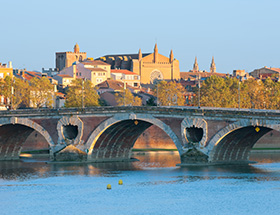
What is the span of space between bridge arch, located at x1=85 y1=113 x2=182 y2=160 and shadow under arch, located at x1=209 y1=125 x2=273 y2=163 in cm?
468

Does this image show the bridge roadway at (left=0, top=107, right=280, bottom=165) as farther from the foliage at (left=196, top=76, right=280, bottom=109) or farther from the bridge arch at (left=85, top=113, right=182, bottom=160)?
the foliage at (left=196, top=76, right=280, bottom=109)

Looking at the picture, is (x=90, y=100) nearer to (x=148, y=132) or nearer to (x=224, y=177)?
(x=148, y=132)

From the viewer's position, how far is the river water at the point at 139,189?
2712 inches

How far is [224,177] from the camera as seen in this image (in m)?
85.4

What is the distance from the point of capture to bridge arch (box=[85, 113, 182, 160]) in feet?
318

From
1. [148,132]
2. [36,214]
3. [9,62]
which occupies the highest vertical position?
[9,62]

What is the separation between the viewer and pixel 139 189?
7912cm

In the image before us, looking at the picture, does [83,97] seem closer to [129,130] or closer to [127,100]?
[127,100]

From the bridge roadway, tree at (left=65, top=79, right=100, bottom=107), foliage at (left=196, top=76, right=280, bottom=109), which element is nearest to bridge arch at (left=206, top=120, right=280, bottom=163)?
the bridge roadway

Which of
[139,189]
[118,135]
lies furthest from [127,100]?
[139,189]

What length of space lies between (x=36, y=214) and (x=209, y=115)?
99.8ft

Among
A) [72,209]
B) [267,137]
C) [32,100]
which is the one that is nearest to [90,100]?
[32,100]

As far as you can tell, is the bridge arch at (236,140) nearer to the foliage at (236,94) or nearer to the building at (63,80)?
the foliage at (236,94)

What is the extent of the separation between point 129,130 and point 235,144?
16.6 meters
